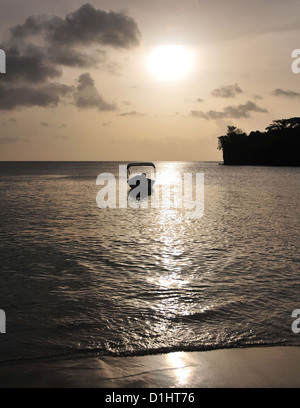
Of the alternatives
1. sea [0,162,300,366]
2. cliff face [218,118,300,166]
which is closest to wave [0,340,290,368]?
sea [0,162,300,366]

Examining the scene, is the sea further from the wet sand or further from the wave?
the wet sand

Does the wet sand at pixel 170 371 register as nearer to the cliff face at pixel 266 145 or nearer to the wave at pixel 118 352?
the wave at pixel 118 352

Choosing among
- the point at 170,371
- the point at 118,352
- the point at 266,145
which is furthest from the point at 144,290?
the point at 266,145

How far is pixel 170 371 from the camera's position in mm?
5707

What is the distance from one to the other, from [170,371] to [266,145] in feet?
521

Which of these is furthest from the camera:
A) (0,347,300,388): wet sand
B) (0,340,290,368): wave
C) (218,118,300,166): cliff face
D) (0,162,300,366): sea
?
(218,118,300,166): cliff face

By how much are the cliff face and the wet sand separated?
145 meters

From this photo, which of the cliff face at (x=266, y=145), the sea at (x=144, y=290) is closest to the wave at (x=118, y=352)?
the sea at (x=144, y=290)

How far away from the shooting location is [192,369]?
577 centimetres

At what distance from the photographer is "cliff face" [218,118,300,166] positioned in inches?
5659

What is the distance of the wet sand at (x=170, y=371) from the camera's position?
17.6 feet

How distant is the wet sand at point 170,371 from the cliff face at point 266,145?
145 metres

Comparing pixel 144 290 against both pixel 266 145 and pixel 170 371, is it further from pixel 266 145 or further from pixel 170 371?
pixel 266 145
